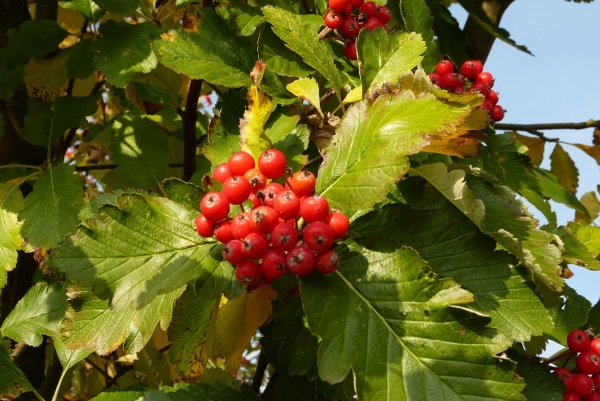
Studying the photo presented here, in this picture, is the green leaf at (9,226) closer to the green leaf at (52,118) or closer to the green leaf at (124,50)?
the green leaf at (52,118)

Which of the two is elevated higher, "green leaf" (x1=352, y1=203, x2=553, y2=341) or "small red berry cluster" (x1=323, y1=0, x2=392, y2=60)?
"small red berry cluster" (x1=323, y1=0, x2=392, y2=60)

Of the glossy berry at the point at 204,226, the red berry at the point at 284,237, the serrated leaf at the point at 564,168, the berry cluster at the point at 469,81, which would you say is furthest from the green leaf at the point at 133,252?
the serrated leaf at the point at 564,168

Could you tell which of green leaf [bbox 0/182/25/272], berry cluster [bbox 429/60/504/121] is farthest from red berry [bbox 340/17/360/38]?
green leaf [bbox 0/182/25/272]

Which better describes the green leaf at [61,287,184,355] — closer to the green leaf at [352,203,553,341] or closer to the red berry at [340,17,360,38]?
the green leaf at [352,203,553,341]

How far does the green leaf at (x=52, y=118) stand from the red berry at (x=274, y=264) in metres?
1.43

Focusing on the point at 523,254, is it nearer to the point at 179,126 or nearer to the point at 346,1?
the point at 346,1

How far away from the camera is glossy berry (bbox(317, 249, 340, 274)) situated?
1.06 meters

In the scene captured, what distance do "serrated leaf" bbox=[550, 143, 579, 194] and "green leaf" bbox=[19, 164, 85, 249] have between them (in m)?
2.38

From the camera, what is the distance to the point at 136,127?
208 cm

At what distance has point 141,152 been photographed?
79.3 inches

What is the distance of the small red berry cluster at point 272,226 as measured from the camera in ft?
3.48

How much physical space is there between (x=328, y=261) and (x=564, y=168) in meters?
2.47

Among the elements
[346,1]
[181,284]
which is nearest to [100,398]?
[181,284]

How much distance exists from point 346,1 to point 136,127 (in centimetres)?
87
